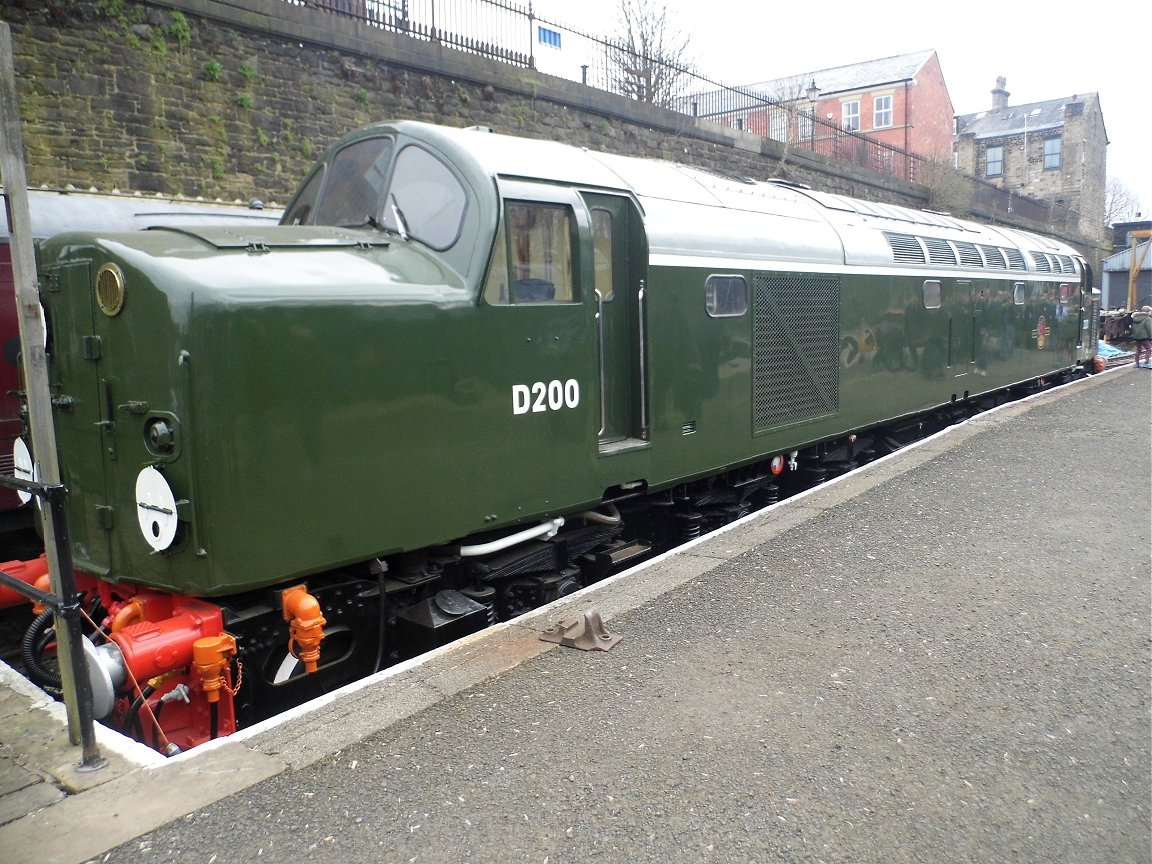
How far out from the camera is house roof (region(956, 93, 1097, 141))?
54.9m

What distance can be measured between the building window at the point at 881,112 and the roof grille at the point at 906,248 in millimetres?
40759

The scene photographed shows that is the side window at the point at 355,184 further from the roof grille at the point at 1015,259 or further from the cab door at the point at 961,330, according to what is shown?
the roof grille at the point at 1015,259

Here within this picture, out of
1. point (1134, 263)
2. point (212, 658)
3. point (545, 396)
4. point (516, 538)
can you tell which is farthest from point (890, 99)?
point (212, 658)

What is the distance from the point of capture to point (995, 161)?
58.2 meters

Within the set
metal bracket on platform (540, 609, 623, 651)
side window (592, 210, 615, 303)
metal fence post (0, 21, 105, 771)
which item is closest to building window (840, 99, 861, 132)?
side window (592, 210, 615, 303)

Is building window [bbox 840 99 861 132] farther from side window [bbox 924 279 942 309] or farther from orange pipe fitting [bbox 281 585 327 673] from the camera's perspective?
orange pipe fitting [bbox 281 585 327 673]

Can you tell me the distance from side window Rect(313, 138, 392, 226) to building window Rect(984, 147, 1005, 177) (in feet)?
202

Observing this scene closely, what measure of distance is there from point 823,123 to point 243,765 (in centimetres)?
2588

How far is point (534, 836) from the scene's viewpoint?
9.66 feet

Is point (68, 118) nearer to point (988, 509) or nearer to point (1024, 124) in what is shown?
point (988, 509)

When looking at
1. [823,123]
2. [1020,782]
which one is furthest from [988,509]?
[823,123]

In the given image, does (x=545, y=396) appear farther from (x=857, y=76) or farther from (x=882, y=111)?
(x=857, y=76)

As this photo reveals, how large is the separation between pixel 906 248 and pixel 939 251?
1.26 meters

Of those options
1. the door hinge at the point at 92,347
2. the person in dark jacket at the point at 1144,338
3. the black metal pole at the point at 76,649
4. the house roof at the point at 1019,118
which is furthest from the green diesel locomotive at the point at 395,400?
the house roof at the point at 1019,118
